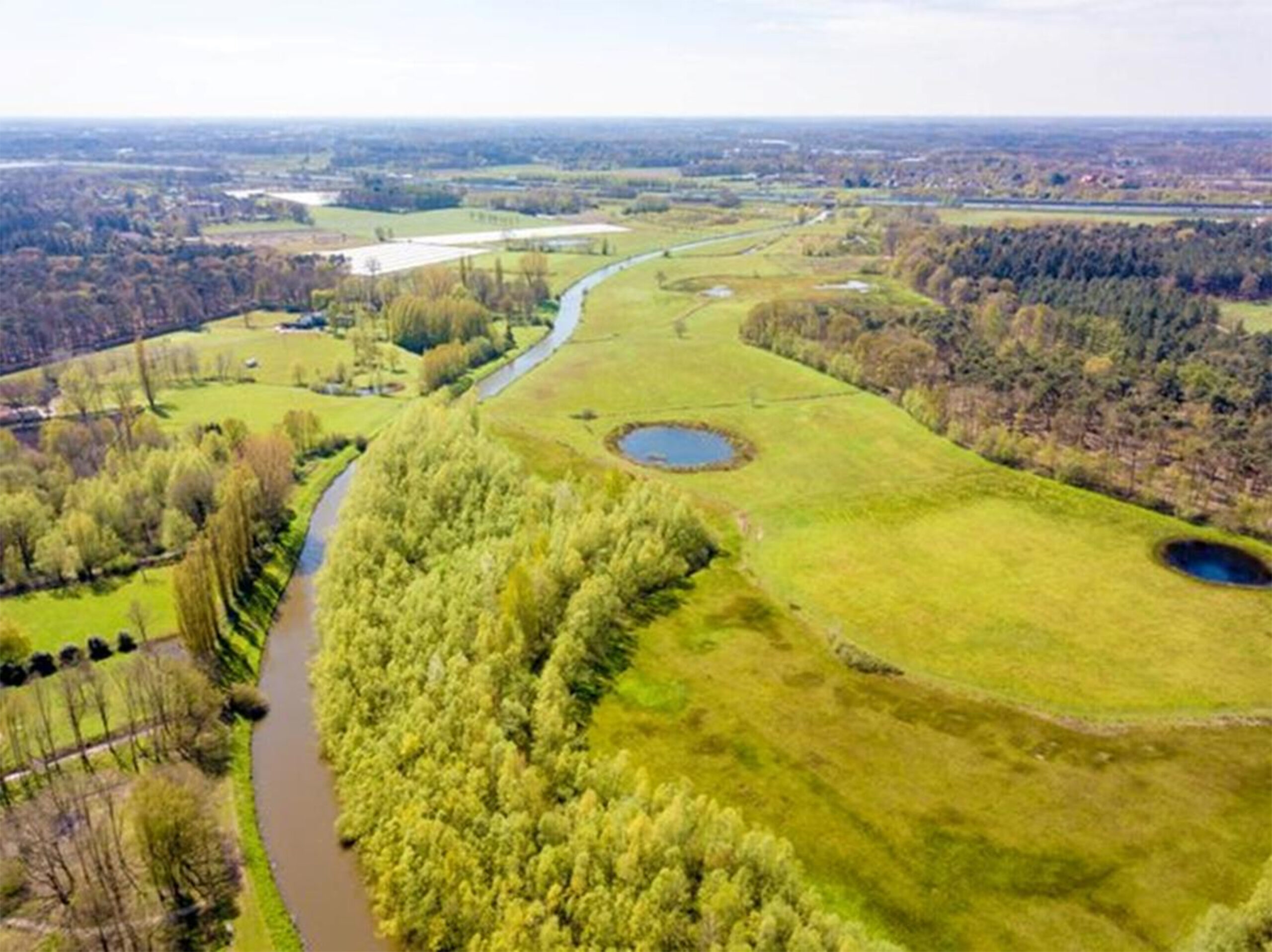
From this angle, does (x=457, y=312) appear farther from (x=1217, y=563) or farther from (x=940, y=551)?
(x=1217, y=563)

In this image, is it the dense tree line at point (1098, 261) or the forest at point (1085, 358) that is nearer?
the forest at point (1085, 358)

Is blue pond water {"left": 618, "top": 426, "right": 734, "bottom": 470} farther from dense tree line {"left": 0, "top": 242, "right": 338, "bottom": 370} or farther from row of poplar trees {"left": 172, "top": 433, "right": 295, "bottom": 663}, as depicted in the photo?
dense tree line {"left": 0, "top": 242, "right": 338, "bottom": 370}

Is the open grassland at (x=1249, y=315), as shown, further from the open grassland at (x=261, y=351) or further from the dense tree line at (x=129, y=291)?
the dense tree line at (x=129, y=291)

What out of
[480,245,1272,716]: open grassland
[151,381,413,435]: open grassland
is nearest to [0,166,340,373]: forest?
[151,381,413,435]: open grassland

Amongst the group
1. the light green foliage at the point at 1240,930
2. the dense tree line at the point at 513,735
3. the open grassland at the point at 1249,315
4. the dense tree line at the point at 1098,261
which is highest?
the dense tree line at the point at 1098,261

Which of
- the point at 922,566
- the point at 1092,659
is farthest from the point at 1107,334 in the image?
the point at 1092,659

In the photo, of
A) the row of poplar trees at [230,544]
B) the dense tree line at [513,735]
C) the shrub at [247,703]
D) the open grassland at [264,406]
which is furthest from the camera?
the open grassland at [264,406]

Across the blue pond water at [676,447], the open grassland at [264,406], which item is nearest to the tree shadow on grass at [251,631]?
the open grassland at [264,406]

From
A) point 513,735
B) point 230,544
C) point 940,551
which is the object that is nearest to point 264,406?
point 230,544
